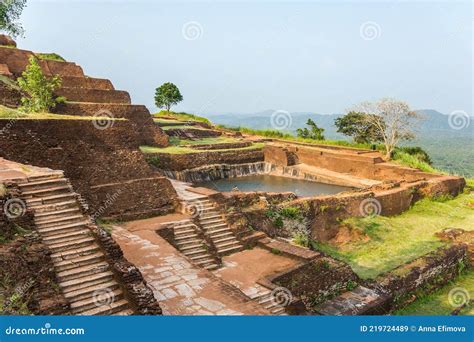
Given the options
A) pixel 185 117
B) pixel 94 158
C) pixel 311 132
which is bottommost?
pixel 94 158

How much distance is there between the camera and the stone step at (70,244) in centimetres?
532

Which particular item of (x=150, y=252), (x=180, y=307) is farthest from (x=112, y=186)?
(x=180, y=307)

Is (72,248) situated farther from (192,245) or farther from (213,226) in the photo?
(213,226)

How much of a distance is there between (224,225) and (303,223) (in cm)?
296

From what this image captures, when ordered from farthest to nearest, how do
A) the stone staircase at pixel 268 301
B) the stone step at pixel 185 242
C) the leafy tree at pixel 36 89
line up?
the leafy tree at pixel 36 89 < the stone step at pixel 185 242 < the stone staircase at pixel 268 301

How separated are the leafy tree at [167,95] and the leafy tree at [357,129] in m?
18.1

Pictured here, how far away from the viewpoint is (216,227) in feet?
29.6

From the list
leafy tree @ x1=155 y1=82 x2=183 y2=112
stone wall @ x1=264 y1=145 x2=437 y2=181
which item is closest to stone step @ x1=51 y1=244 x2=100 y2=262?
stone wall @ x1=264 y1=145 x2=437 y2=181

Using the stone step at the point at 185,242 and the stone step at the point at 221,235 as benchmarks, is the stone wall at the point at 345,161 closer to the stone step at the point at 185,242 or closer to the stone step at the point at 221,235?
the stone step at the point at 221,235

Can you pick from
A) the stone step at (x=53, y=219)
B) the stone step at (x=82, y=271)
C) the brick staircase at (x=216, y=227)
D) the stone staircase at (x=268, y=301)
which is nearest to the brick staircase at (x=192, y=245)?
the brick staircase at (x=216, y=227)

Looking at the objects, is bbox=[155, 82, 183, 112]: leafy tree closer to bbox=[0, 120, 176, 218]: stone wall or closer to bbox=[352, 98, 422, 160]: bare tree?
bbox=[352, 98, 422, 160]: bare tree

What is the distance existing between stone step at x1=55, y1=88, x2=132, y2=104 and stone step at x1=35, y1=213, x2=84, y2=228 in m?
12.2

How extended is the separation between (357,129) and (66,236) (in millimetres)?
27940

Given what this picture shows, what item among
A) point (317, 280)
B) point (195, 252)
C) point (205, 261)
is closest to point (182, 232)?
point (195, 252)
